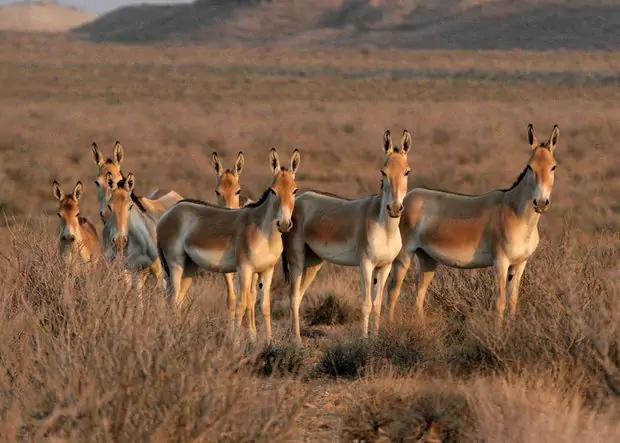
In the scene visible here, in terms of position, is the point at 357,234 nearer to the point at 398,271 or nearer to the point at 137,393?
the point at 398,271

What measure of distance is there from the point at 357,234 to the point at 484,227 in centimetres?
123

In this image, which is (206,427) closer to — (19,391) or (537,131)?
(19,391)

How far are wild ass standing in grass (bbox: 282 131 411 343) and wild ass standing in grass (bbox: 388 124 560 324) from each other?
1.52ft

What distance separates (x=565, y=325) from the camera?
809cm

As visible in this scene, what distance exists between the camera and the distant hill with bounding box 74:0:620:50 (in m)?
97.6

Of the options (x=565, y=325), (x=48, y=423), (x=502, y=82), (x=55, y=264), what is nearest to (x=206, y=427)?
(x=48, y=423)

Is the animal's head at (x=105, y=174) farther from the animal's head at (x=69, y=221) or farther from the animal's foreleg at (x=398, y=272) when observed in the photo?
the animal's foreleg at (x=398, y=272)

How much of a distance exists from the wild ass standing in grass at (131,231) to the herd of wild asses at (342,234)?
17 millimetres

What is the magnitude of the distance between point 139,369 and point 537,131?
32.2 metres

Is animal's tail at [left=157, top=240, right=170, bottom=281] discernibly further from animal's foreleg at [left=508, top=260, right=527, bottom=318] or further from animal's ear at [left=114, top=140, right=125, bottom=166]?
animal's foreleg at [left=508, top=260, right=527, bottom=318]

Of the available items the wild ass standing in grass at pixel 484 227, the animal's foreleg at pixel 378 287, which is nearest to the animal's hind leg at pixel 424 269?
the wild ass standing in grass at pixel 484 227

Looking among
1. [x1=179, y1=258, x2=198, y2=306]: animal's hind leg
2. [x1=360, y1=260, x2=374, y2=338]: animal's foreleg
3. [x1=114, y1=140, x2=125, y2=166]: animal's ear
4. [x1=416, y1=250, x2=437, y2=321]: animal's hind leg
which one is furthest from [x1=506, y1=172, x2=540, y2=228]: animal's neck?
[x1=114, y1=140, x2=125, y2=166]: animal's ear

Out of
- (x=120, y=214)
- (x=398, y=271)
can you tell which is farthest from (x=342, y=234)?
(x=120, y=214)

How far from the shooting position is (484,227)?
34.8ft
